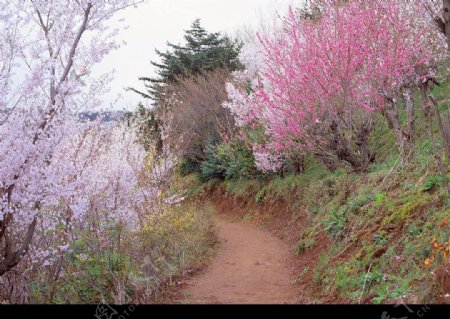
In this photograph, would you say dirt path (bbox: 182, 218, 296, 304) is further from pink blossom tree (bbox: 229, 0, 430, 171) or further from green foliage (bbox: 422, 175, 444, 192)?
pink blossom tree (bbox: 229, 0, 430, 171)

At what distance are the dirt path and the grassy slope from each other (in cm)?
40

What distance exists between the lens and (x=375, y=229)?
6449 mm

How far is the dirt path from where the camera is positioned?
21.5 feet

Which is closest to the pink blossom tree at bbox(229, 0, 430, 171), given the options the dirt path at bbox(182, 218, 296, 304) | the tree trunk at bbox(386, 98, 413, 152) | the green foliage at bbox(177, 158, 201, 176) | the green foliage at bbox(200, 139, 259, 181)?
the tree trunk at bbox(386, 98, 413, 152)

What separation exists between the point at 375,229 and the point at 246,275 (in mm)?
2624

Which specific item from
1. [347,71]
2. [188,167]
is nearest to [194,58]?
[188,167]

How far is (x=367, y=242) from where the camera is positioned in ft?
20.5

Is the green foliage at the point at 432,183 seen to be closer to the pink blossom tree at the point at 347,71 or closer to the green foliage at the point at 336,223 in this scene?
the green foliage at the point at 336,223

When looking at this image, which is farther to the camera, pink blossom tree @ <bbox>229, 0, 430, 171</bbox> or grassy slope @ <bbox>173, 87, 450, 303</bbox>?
pink blossom tree @ <bbox>229, 0, 430, 171</bbox>

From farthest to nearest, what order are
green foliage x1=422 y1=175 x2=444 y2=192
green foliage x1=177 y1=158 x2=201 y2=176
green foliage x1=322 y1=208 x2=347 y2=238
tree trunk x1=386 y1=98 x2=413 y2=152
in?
green foliage x1=177 y1=158 x2=201 y2=176 < tree trunk x1=386 y1=98 x2=413 y2=152 < green foliage x1=322 y1=208 x2=347 y2=238 < green foliage x1=422 y1=175 x2=444 y2=192

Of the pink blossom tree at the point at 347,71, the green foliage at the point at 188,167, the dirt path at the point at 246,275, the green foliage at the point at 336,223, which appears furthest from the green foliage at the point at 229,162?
the green foliage at the point at 336,223

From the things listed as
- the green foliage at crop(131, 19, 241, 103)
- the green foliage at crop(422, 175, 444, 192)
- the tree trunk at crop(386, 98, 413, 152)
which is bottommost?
the green foliage at crop(422, 175, 444, 192)

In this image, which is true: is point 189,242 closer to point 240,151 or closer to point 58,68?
point 58,68

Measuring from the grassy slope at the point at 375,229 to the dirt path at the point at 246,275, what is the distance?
1.31 ft
